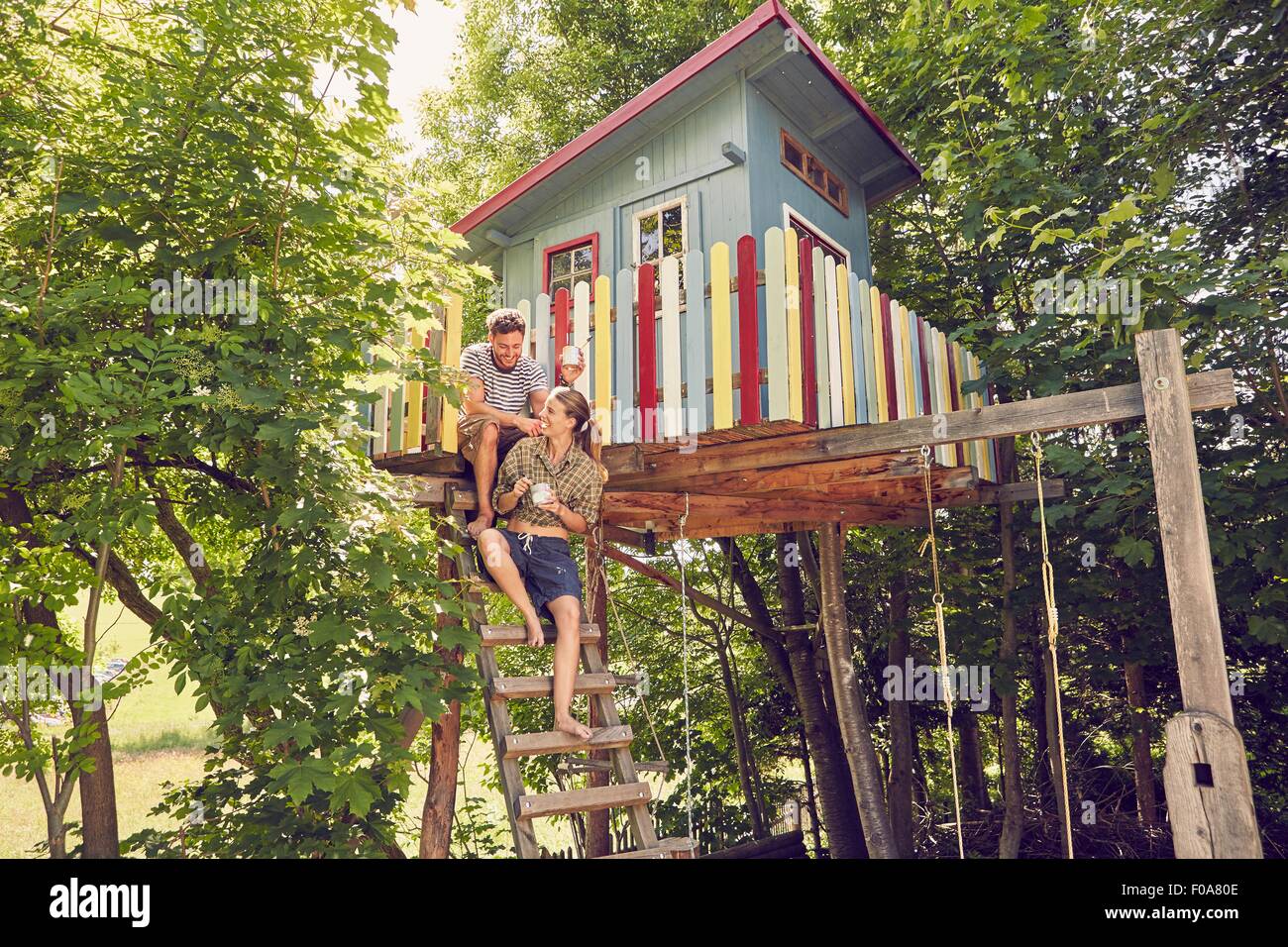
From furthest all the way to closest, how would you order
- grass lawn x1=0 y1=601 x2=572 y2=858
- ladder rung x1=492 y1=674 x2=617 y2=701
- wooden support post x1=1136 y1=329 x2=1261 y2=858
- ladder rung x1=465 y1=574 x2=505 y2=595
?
1. grass lawn x1=0 y1=601 x2=572 y2=858
2. ladder rung x1=492 y1=674 x2=617 y2=701
3. ladder rung x1=465 y1=574 x2=505 y2=595
4. wooden support post x1=1136 y1=329 x2=1261 y2=858

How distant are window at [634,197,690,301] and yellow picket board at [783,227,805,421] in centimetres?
359

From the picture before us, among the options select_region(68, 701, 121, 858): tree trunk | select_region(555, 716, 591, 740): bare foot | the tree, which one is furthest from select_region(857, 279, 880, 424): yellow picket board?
select_region(68, 701, 121, 858): tree trunk

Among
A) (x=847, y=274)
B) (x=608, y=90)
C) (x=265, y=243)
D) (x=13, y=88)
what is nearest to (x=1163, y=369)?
(x=847, y=274)

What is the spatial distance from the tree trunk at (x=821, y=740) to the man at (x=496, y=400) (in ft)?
22.7

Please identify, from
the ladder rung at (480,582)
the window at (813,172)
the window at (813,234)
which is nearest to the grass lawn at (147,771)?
the ladder rung at (480,582)

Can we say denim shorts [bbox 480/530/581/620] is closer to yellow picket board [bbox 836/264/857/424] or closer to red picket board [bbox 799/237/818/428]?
red picket board [bbox 799/237/818/428]

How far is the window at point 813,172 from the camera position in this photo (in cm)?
942

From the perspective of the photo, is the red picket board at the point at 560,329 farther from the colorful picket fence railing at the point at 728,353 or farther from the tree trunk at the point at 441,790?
the tree trunk at the point at 441,790

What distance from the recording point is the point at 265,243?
4.38 m

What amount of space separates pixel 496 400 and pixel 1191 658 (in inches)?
158

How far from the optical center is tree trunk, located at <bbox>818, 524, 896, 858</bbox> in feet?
27.3

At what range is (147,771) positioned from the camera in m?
16.6

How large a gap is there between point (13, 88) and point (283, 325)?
180 cm

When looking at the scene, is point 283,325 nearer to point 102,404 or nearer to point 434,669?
point 102,404
